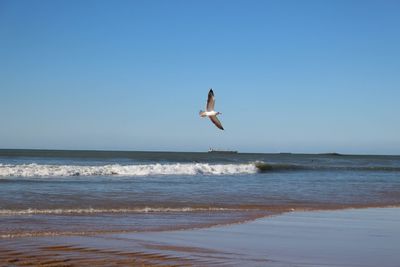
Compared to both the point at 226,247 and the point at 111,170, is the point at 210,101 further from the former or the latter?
the point at 111,170

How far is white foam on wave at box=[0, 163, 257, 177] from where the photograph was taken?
24.5 meters

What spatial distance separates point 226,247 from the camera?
7.68 metres

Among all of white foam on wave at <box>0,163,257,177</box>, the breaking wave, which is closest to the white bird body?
the breaking wave

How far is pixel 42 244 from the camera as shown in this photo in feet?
25.0

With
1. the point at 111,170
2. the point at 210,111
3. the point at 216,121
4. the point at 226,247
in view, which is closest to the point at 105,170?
the point at 111,170

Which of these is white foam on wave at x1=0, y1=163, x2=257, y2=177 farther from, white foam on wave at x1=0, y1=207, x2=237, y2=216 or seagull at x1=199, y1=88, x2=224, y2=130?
seagull at x1=199, y1=88, x2=224, y2=130

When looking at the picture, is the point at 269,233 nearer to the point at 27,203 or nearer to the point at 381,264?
the point at 381,264

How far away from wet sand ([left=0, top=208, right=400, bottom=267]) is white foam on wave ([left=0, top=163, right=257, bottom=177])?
655 inches

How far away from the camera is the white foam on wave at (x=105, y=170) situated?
80.5ft

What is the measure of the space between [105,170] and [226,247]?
20.3 m

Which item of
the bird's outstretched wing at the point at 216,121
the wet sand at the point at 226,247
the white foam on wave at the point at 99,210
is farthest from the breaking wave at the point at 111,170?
the bird's outstretched wing at the point at 216,121

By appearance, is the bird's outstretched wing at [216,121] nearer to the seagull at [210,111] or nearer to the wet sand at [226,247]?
the seagull at [210,111]

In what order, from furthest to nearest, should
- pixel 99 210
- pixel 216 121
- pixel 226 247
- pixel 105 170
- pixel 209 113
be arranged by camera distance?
pixel 105 170, pixel 99 210, pixel 209 113, pixel 216 121, pixel 226 247

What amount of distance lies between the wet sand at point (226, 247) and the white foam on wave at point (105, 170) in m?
16.6
